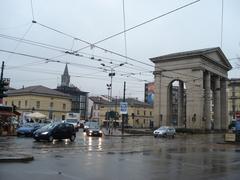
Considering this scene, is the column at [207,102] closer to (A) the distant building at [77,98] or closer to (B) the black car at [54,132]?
(B) the black car at [54,132]

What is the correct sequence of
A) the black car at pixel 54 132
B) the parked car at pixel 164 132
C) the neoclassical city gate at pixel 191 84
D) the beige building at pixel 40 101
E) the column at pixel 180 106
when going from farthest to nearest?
the beige building at pixel 40 101 < the column at pixel 180 106 < the neoclassical city gate at pixel 191 84 < the parked car at pixel 164 132 < the black car at pixel 54 132

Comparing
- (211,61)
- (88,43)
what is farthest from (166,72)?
(88,43)

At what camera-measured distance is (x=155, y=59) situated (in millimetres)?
87500

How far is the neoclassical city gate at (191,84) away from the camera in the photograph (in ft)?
263

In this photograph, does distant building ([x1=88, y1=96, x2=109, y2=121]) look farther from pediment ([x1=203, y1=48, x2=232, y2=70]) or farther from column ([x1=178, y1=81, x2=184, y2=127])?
pediment ([x1=203, y1=48, x2=232, y2=70])

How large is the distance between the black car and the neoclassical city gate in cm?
4320

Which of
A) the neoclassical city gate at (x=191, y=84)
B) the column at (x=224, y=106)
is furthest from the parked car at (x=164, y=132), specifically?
the column at (x=224, y=106)

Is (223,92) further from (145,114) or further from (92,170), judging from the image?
(92,170)

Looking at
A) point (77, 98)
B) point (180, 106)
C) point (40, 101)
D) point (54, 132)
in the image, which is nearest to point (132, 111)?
point (77, 98)

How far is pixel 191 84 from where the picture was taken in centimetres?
8169

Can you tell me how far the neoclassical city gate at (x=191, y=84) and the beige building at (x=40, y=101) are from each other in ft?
106

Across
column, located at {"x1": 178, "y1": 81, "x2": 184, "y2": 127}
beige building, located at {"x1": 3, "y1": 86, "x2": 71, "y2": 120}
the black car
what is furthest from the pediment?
the black car

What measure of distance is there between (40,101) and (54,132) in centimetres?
7114

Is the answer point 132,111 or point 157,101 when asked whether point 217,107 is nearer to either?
point 157,101
